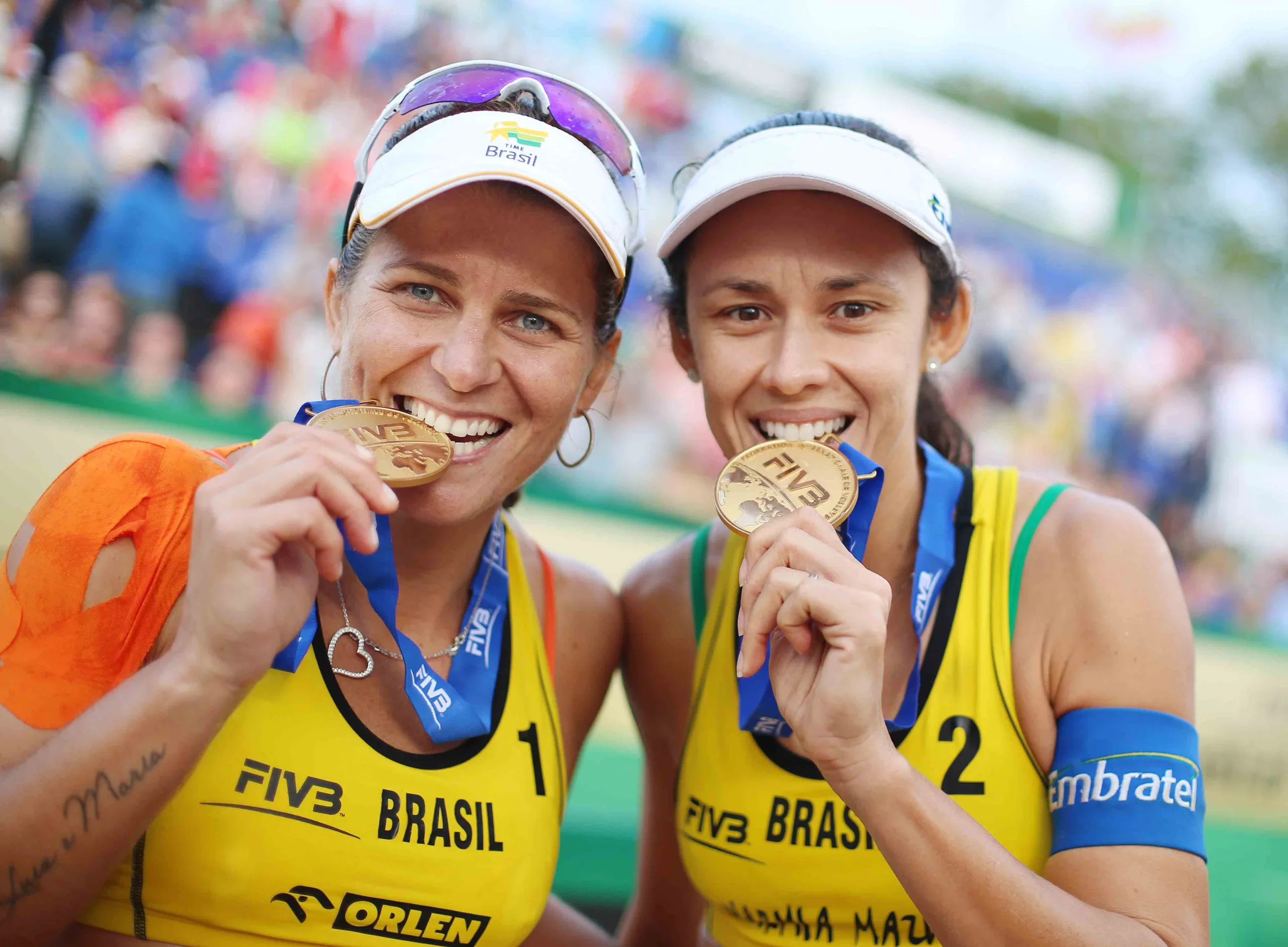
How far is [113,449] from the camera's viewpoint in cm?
211

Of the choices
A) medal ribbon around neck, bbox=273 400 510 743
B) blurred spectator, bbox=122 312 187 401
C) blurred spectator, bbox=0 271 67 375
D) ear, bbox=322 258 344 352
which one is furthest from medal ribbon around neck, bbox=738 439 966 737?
blurred spectator, bbox=0 271 67 375

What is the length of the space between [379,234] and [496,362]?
40cm

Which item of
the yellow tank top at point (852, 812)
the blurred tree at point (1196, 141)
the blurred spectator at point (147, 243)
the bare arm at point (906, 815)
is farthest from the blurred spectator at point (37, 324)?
the blurred tree at point (1196, 141)

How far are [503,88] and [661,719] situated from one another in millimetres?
1760

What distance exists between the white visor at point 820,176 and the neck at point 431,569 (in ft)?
2.98

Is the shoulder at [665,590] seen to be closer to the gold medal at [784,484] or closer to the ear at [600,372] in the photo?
the ear at [600,372]

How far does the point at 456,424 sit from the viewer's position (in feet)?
7.84

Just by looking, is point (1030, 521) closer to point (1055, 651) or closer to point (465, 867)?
point (1055, 651)

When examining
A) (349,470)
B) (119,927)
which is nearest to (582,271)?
(349,470)

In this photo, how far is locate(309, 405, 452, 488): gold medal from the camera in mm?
2119

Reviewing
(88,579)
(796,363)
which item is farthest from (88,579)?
(796,363)

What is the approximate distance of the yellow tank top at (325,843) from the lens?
2.10m

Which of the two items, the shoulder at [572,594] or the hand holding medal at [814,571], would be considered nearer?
the hand holding medal at [814,571]

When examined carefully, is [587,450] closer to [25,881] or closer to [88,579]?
[88,579]
